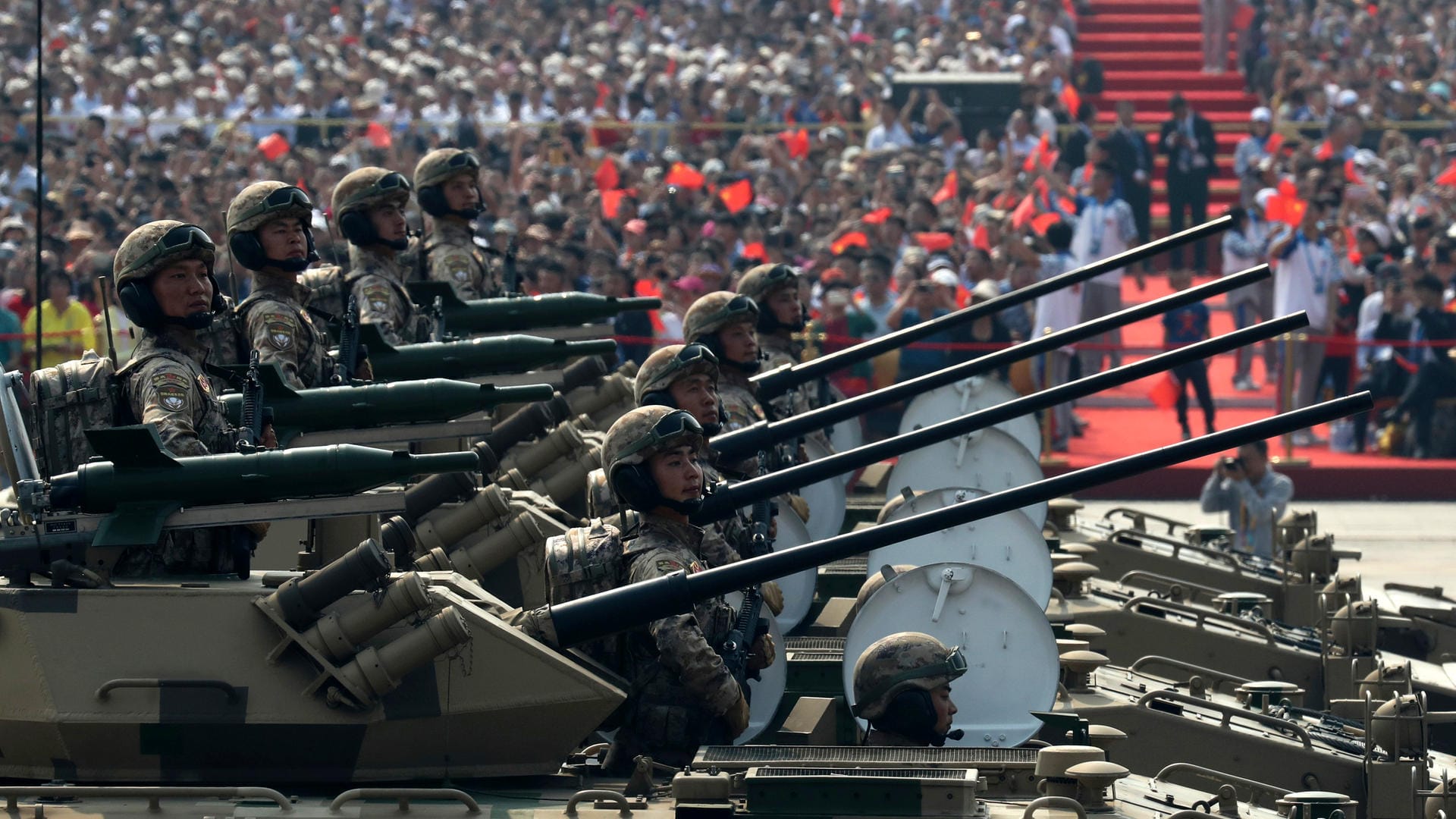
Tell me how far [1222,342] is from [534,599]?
3.19m

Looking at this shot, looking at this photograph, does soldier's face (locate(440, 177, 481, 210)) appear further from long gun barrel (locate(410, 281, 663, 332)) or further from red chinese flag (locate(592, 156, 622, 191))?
red chinese flag (locate(592, 156, 622, 191))

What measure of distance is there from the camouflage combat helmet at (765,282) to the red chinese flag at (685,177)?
1099 cm

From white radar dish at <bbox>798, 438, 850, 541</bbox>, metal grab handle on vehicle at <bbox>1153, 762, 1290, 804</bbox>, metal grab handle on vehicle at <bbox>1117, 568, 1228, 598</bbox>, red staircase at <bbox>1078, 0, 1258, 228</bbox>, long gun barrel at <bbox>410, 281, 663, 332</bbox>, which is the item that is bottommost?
metal grab handle on vehicle at <bbox>1153, 762, 1290, 804</bbox>

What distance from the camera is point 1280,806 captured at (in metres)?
8.95

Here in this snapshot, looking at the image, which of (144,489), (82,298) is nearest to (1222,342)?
(144,489)

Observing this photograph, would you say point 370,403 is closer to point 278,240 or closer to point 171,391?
point 278,240

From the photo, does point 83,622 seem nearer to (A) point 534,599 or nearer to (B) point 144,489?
(B) point 144,489

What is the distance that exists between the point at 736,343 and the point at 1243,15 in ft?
75.8

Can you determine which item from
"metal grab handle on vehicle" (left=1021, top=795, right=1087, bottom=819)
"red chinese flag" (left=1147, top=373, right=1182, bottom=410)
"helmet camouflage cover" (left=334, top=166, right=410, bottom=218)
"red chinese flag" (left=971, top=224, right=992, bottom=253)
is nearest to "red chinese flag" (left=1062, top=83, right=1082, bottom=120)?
"red chinese flag" (left=971, top=224, right=992, bottom=253)

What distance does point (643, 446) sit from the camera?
903cm

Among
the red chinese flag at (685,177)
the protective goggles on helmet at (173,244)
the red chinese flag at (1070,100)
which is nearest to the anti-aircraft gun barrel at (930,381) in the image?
the protective goggles on helmet at (173,244)

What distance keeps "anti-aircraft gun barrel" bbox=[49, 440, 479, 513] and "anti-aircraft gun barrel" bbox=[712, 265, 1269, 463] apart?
2827mm

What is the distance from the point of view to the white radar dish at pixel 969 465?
542 inches

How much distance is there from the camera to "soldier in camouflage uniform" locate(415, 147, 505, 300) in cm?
1436
